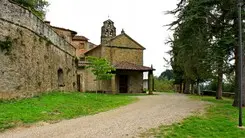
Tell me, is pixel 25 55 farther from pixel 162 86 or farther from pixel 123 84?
pixel 162 86

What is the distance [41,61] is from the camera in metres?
19.2

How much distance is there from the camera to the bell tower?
38438mm

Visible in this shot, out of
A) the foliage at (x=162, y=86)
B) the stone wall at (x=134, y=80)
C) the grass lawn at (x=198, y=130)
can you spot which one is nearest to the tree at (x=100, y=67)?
the stone wall at (x=134, y=80)

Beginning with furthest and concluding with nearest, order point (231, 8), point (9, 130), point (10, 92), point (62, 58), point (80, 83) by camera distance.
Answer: point (80, 83) → point (62, 58) → point (231, 8) → point (10, 92) → point (9, 130)

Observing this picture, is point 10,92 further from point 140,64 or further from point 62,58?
point 140,64

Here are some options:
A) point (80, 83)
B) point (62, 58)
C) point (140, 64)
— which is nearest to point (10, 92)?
point (62, 58)

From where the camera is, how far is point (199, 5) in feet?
64.2

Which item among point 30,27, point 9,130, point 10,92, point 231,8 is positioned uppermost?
point 231,8

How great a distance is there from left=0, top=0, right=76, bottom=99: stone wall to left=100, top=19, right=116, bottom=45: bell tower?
53.3 ft

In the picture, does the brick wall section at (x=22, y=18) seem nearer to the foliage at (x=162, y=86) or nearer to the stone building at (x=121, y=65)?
the stone building at (x=121, y=65)

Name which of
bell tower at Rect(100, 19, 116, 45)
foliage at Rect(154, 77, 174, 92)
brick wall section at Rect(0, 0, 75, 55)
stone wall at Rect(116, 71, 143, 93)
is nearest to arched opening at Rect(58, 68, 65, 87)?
brick wall section at Rect(0, 0, 75, 55)

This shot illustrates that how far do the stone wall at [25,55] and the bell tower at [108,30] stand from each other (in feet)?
53.3

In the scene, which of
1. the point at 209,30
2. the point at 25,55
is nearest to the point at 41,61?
the point at 25,55

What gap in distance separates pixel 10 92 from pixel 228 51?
1312cm
